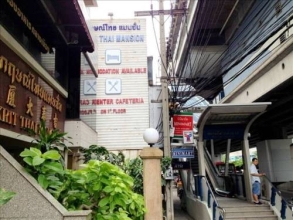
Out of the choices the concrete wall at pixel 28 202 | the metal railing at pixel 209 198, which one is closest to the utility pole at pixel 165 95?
the metal railing at pixel 209 198

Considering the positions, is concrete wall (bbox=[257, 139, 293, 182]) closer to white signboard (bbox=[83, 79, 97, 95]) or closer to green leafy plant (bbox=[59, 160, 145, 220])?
white signboard (bbox=[83, 79, 97, 95])

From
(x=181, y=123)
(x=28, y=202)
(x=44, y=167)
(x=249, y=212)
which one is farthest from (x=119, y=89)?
(x=28, y=202)

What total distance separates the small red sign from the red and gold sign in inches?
173

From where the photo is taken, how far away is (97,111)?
15.0 meters

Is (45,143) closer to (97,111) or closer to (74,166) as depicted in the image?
(74,166)

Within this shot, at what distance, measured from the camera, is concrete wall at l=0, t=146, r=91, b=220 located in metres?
4.14

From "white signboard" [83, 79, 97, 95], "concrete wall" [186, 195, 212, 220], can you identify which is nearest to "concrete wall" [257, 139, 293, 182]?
"concrete wall" [186, 195, 212, 220]

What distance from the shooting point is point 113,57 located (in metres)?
15.7

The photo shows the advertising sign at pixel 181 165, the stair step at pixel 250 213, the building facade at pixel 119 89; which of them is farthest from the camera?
the building facade at pixel 119 89

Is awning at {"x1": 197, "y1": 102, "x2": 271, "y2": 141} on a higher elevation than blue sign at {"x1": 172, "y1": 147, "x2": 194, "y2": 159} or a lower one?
higher

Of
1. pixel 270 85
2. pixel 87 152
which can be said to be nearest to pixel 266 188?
pixel 270 85

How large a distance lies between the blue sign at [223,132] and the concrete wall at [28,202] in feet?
25.0

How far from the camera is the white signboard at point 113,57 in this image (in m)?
15.6

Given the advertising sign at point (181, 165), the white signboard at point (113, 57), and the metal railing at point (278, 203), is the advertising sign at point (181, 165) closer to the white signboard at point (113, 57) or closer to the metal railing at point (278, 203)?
the metal railing at point (278, 203)
